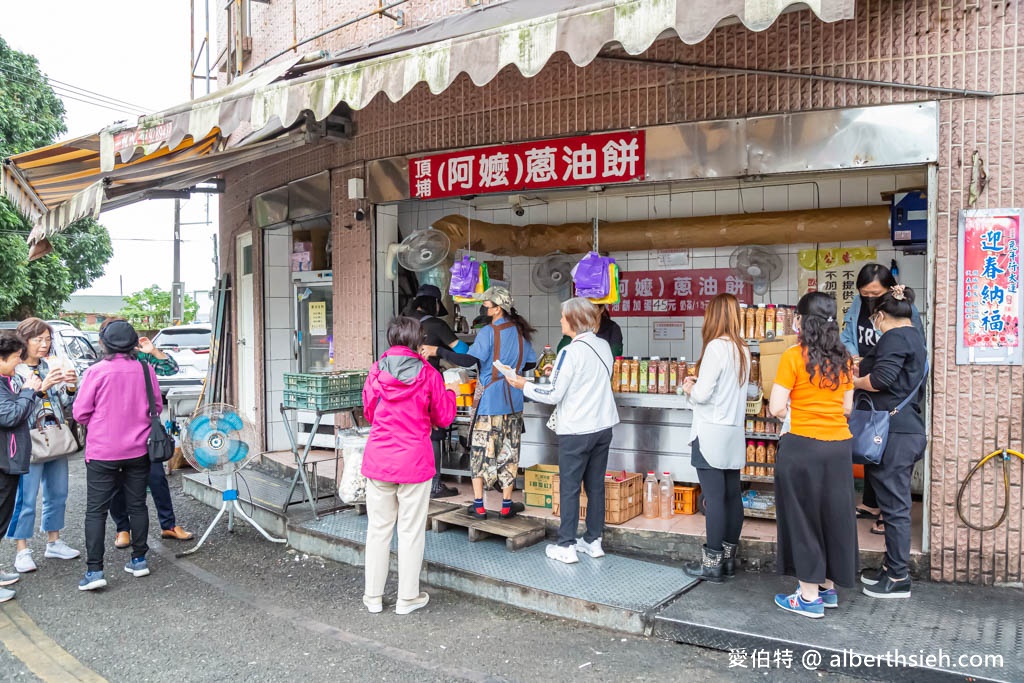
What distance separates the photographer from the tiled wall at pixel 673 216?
25.6 feet

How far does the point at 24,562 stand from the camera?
5.72 meters

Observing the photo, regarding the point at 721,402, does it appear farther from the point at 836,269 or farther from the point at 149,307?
the point at 149,307

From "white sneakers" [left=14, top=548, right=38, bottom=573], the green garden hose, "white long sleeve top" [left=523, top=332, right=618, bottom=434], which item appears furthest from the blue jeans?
the green garden hose

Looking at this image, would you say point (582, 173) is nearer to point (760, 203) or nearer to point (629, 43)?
point (629, 43)

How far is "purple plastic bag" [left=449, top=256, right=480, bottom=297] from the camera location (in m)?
7.14

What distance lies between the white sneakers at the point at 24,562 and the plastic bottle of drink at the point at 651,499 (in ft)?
15.3

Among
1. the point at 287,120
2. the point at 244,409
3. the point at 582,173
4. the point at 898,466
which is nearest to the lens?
the point at 898,466

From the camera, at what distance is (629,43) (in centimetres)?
423

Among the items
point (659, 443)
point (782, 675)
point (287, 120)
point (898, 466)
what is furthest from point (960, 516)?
point (287, 120)

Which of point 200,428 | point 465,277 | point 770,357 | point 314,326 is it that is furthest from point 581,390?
point 314,326

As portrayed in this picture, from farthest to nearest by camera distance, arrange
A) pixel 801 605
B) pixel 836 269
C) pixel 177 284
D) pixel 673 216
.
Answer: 1. pixel 177 284
2. pixel 673 216
3. pixel 836 269
4. pixel 801 605

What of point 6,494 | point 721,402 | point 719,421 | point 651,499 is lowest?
point 651,499

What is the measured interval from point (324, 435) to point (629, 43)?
6289 millimetres

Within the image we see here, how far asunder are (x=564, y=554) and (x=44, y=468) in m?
4.07
